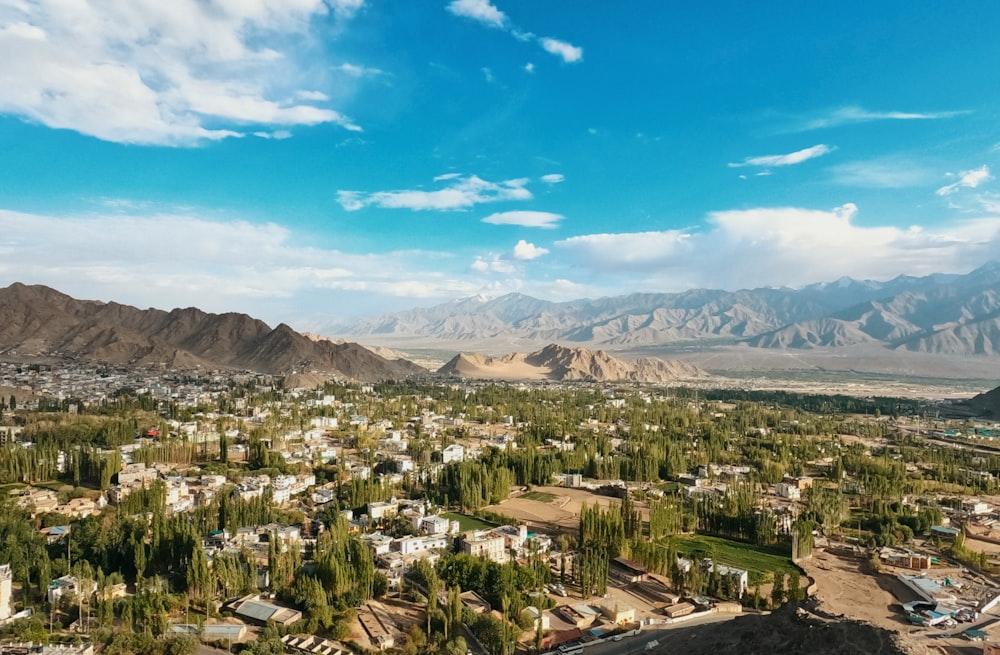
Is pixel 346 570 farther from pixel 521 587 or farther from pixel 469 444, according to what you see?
pixel 469 444

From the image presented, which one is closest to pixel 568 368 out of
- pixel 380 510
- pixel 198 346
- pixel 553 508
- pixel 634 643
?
pixel 198 346

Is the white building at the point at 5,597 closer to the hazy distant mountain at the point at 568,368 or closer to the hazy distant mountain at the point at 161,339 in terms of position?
the hazy distant mountain at the point at 161,339

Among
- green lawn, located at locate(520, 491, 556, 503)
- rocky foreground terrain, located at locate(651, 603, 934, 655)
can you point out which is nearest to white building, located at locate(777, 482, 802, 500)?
green lawn, located at locate(520, 491, 556, 503)

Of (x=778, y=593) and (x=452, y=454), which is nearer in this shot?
(x=778, y=593)

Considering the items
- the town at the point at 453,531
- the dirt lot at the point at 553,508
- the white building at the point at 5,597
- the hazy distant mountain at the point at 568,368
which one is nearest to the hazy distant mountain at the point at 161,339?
the hazy distant mountain at the point at 568,368

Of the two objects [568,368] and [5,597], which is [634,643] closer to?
[5,597]
